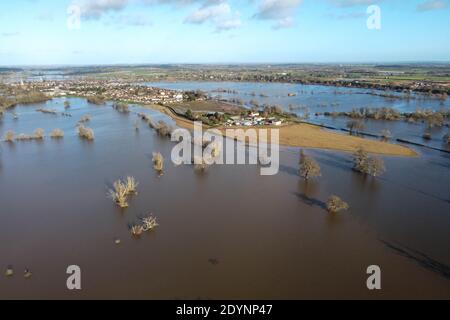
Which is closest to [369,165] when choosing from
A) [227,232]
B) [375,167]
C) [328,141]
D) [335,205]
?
[375,167]

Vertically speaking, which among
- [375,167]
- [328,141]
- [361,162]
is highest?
[328,141]

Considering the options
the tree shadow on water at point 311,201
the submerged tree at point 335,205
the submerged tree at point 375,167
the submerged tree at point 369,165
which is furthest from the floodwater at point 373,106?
the submerged tree at point 335,205

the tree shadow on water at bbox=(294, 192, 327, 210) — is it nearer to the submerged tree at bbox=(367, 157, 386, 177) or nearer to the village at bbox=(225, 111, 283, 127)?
the submerged tree at bbox=(367, 157, 386, 177)

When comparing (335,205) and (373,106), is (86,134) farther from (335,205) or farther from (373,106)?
(373,106)
